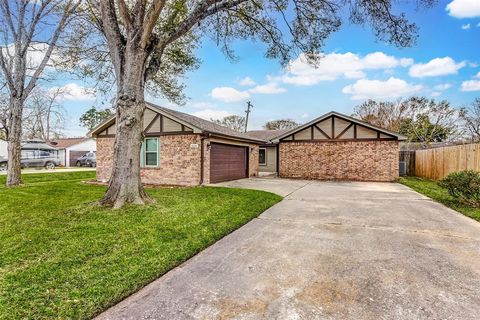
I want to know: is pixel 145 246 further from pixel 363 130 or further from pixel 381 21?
pixel 363 130

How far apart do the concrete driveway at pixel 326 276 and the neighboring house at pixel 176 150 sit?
7241mm

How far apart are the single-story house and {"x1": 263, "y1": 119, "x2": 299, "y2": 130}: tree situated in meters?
26.0

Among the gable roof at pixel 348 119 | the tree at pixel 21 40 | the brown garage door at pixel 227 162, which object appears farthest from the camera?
the gable roof at pixel 348 119

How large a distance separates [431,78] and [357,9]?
18.0 meters

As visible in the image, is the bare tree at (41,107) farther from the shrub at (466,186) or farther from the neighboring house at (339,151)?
the shrub at (466,186)

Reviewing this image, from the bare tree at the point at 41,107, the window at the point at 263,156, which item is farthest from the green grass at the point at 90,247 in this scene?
the bare tree at the point at 41,107

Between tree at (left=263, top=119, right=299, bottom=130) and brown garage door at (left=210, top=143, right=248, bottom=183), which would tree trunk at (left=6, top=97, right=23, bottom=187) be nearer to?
brown garage door at (left=210, top=143, right=248, bottom=183)

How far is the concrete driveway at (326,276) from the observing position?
262 centimetres

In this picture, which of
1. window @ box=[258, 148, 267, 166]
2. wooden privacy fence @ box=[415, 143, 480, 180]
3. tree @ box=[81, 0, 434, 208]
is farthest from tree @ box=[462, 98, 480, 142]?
tree @ box=[81, 0, 434, 208]

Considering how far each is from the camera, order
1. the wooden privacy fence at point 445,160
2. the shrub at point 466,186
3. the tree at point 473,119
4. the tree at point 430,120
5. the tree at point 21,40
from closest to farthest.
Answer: the shrub at point 466,186 → the wooden privacy fence at point 445,160 → the tree at point 21,40 → the tree at point 473,119 → the tree at point 430,120

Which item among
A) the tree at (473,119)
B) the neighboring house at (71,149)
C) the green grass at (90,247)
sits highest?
the tree at (473,119)

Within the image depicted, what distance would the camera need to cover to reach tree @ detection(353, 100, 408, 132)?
3156cm

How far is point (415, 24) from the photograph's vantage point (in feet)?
27.0

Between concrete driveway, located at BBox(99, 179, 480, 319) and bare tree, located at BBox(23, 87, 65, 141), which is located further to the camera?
bare tree, located at BBox(23, 87, 65, 141)
